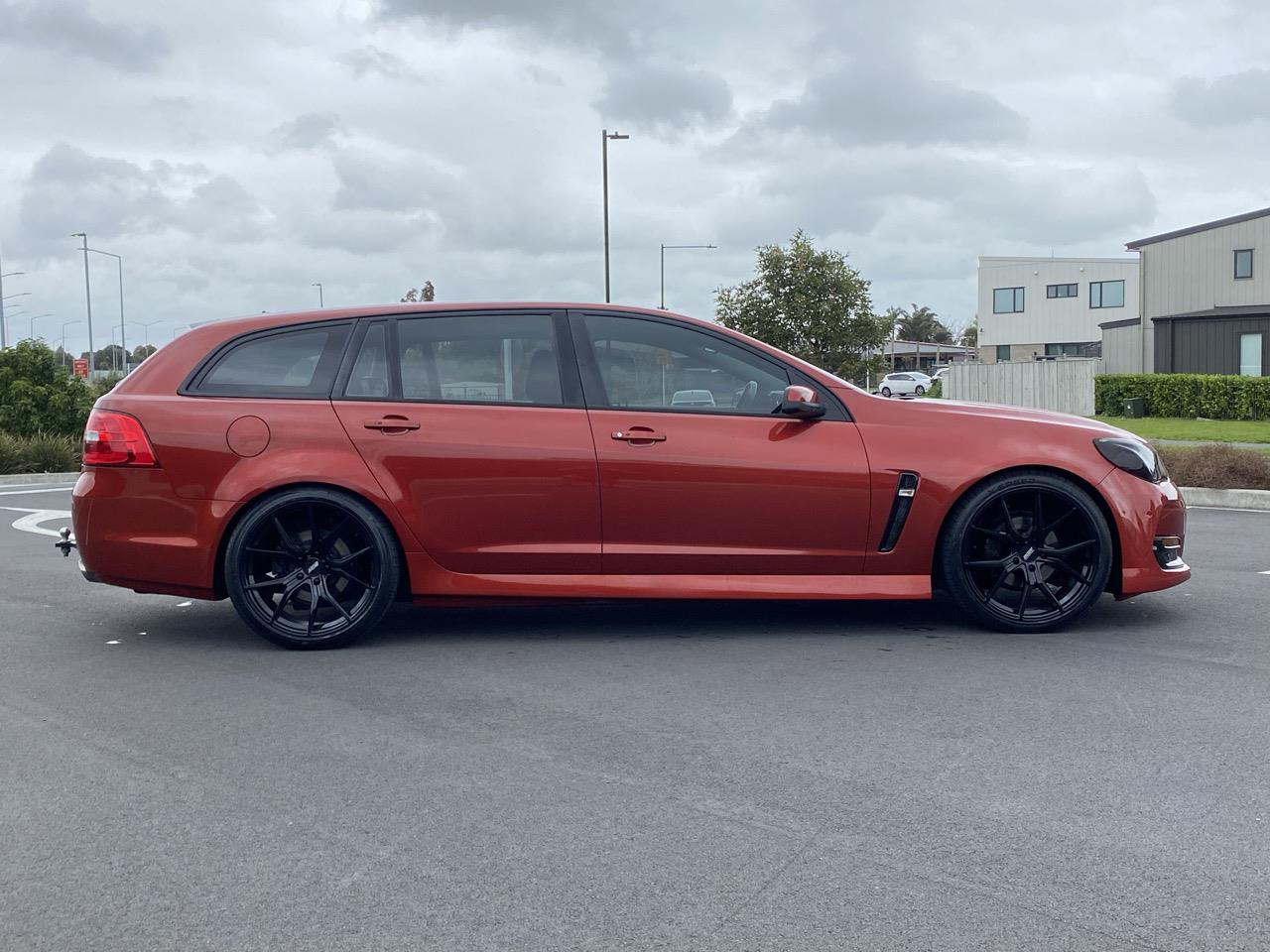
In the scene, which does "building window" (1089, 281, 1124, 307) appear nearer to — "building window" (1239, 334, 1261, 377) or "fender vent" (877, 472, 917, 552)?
"building window" (1239, 334, 1261, 377)

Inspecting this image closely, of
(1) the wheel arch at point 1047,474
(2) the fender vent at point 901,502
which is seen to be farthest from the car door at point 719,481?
(1) the wheel arch at point 1047,474

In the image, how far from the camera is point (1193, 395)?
1331 inches

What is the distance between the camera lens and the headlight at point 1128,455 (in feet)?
21.4

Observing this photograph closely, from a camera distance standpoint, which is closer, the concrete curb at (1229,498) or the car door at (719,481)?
the car door at (719,481)

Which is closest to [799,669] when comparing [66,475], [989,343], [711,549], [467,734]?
[711,549]

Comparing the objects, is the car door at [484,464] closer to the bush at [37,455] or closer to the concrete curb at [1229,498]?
the concrete curb at [1229,498]

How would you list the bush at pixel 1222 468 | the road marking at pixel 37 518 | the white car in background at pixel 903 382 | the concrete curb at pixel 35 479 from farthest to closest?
the white car in background at pixel 903 382 → the concrete curb at pixel 35 479 → the bush at pixel 1222 468 → the road marking at pixel 37 518

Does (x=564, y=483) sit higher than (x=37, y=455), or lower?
higher

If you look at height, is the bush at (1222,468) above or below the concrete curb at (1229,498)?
above

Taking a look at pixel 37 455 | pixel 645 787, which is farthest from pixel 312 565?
pixel 37 455

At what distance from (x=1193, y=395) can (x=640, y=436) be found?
101ft

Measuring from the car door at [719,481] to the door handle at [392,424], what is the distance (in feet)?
2.74

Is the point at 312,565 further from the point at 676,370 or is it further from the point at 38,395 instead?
the point at 38,395

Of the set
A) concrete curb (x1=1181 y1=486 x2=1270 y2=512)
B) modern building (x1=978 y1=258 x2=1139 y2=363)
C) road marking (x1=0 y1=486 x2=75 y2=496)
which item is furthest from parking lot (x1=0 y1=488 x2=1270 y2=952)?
modern building (x1=978 y1=258 x2=1139 y2=363)
